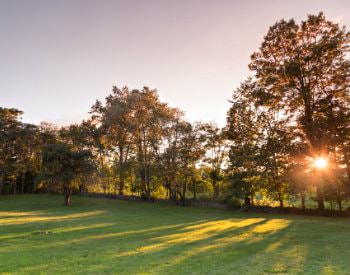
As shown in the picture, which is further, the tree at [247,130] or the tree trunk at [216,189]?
the tree trunk at [216,189]

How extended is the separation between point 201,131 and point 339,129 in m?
26.8

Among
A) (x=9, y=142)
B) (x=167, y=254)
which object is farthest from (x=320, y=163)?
(x=9, y=142)

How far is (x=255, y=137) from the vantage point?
33.0 m

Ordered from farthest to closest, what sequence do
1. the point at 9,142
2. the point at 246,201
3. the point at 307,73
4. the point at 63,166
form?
1. the point at 9,142
2. the point at 246,201
3. the point at 63,166
4. the point at 307,73

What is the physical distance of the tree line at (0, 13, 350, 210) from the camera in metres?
27.7

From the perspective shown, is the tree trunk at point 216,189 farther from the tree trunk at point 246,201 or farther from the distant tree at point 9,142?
the distant tree at point 9,142

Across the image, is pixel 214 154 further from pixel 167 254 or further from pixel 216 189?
pixel 167 254

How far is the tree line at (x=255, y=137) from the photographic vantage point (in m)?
27.7

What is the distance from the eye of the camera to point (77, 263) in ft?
32.8

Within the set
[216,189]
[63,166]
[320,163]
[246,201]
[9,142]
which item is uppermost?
[9,142]

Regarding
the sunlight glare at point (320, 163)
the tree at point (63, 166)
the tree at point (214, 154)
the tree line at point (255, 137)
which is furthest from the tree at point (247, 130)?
the tree at point (63, 166)

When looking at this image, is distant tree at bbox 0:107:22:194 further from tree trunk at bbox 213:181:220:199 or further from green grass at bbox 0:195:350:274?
green grass at bbox 0:195:350:274

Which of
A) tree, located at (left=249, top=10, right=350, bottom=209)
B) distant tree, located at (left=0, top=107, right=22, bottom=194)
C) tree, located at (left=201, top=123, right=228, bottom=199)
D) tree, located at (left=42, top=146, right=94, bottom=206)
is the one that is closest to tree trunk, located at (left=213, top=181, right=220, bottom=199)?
tree, located at (left=201, top=123, right=228, bottom=199)

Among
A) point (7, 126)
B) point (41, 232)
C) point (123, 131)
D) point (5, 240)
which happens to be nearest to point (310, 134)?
point (41, 232)
